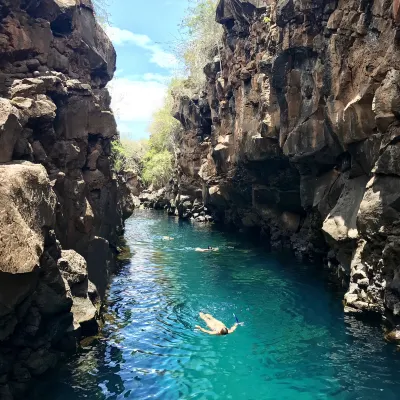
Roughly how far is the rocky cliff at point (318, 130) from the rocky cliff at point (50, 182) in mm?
9409

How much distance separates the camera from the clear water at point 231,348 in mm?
10484

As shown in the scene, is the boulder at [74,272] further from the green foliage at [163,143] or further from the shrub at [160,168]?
the shrub at [160,168]

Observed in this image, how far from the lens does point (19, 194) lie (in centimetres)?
941

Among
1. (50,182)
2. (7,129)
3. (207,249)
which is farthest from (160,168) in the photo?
(7,129)

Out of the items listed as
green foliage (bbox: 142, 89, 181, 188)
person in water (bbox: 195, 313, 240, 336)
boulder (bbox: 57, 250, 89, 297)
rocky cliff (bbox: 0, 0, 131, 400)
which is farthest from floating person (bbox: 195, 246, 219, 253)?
green foliage (bbox: 142, 89, 181, 188)

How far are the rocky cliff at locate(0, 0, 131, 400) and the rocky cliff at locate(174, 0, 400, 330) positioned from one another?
9409 mm

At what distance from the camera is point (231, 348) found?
13.0 m

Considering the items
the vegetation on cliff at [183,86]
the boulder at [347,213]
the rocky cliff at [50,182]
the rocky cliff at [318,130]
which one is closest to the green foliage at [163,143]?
the vegetation on cliff at [183,86]

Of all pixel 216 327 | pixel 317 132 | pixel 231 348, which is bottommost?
pixel 231 348

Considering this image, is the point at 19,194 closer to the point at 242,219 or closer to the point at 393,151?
the point at 393,151

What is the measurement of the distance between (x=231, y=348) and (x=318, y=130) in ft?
39.2

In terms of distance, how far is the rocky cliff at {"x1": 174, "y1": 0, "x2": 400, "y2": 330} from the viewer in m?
13.9

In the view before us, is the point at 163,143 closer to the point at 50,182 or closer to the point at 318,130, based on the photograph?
the point at 318,130

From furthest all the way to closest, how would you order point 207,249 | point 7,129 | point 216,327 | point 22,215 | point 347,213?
1. point 207,249
2. point 347,213
3. point 216,327
4. point 7,129
5. point 22,215
